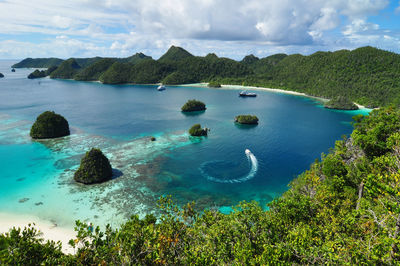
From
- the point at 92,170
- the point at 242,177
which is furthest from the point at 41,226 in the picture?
the point at 242,177

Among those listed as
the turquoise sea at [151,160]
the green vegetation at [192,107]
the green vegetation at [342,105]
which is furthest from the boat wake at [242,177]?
the green vegetation at [342,105]

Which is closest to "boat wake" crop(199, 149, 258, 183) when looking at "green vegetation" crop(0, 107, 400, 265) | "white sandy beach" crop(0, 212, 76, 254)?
"green vegetation" crop(0, 107, 400, 265)

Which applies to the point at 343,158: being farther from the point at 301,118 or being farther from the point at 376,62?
the point at 376,62

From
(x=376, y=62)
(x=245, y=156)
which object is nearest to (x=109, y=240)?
(x=245, y=156)

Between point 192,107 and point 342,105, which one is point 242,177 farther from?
point 342,105

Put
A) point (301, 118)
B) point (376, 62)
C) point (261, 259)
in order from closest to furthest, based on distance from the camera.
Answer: point (261, 259) < point (301, 118) < point (376, 62)

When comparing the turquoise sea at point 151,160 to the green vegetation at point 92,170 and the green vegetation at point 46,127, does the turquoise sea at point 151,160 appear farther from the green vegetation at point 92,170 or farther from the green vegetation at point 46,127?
the green vegetation at point 46,127

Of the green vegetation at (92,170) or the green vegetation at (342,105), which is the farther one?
the green vegetation at (342,105)
